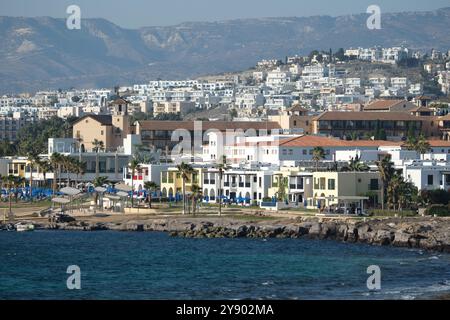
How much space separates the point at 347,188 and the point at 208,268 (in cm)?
2711

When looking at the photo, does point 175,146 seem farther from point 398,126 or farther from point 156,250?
point 156,250

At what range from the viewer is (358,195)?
306 ft

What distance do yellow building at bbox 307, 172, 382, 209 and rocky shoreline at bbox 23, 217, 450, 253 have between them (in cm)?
644

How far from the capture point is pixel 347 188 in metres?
93.2

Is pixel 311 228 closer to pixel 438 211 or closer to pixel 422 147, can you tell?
pixel 438 211

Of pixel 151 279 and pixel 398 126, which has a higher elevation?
pixel 398 126

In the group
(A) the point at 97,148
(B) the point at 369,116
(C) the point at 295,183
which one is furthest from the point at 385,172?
(B) the point at 369,116

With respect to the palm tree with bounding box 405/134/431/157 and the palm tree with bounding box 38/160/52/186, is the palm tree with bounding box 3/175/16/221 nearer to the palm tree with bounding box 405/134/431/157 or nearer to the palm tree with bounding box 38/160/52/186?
the palm tree with bounding box 38/160/52/186

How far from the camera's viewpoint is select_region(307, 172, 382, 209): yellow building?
3664 inches

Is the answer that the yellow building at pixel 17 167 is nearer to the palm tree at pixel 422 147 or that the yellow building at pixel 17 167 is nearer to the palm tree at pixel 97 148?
the palm tree at pixel 97 148

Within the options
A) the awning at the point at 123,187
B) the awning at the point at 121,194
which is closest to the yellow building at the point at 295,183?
the awning at the point at 121,194

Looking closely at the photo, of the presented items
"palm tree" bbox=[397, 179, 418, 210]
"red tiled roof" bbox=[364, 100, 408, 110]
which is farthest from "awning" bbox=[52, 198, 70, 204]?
"red tiled roof" bbox=[364, 100, 408, 110]
